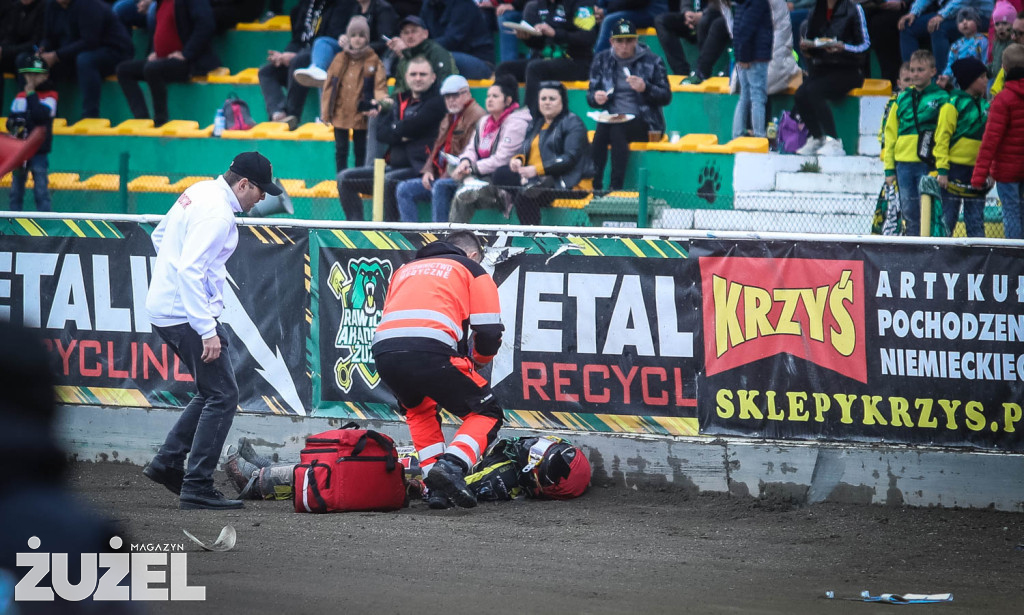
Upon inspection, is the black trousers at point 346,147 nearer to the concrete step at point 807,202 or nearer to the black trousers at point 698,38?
the black trousers at point 698,38

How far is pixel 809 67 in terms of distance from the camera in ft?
43.4

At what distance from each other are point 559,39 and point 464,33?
131 centimetres

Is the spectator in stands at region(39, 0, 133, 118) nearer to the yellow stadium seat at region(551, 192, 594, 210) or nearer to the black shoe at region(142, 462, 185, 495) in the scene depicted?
the yellow stadium seat at region(551, 192, 594, 210)

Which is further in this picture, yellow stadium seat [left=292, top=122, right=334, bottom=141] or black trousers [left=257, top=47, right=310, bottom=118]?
black trousers [left=257, top=47, right=310, bottom=118]

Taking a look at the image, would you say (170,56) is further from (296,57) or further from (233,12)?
(296,57)

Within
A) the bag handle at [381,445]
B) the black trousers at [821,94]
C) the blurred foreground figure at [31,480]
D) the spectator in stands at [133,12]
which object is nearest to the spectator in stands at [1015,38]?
the black trousers at [821,94]

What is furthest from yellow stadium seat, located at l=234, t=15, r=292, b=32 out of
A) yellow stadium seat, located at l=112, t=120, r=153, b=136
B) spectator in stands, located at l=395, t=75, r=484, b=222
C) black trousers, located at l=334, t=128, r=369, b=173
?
spectator in stands, located at l=395, t=75, r=484, b=222

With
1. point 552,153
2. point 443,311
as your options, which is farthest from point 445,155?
point 443,311

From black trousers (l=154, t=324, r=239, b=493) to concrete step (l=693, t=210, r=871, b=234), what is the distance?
18.4 ft

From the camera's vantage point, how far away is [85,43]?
1678cm

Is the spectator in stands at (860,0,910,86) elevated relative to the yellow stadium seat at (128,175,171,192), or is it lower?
elevated

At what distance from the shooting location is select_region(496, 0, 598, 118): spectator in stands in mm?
13828

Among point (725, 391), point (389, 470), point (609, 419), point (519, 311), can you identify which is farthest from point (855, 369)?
point (389, 470)

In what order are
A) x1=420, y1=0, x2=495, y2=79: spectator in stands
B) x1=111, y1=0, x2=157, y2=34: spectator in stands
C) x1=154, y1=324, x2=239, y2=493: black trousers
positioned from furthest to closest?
x1=111, y1=0, x2=157, y2=34: spectator in stands
x1=420, y1=0, x2=495, y2=79: spectator in stands
x1=154, y1=324, x2=239, y2=493: black trousers
